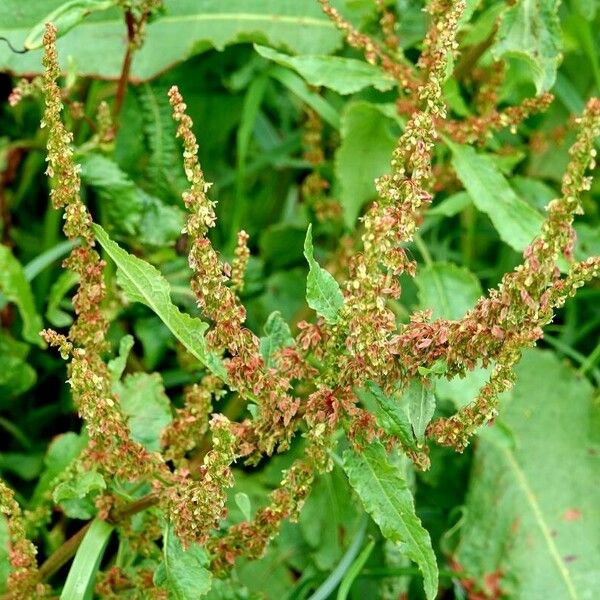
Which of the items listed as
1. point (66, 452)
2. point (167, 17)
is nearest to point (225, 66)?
point (167, 17)

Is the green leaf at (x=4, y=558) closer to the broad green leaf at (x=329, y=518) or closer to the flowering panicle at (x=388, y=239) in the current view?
the broad green leaf at (x=329, y=518)

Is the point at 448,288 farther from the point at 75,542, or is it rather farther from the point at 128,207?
the point at 75,542

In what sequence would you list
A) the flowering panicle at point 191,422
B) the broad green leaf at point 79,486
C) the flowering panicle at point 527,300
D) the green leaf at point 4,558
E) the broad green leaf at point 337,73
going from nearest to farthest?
the flowering panicle at point 527,300 < the broad green leaf at point 79,486 < the flowering panicle at point 191,422 < the green leaf at point 4,558 < the broad green leaf at point 337,73

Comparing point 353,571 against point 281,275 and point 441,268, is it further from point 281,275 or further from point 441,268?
point 281,275

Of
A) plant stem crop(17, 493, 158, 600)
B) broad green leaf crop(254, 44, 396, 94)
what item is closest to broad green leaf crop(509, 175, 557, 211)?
broad green leaf crop(254, 44, 396, 94)

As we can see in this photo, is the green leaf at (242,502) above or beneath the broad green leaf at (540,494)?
above

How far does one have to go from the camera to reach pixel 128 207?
6.29 ft

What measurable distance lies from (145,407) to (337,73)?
0.66m

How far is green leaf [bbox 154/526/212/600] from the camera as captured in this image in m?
1.31

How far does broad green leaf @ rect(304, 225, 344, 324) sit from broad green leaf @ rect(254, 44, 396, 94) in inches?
25.7

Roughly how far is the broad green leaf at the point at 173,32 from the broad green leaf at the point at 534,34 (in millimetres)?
459

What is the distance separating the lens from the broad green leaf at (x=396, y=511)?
1.25 m

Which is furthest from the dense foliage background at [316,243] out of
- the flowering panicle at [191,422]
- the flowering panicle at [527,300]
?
the flowering panicle at [527,300]

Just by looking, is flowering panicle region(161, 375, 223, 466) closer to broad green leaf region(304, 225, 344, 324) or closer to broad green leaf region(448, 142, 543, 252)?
broad green leaf region(304, 225, 344, 324)
